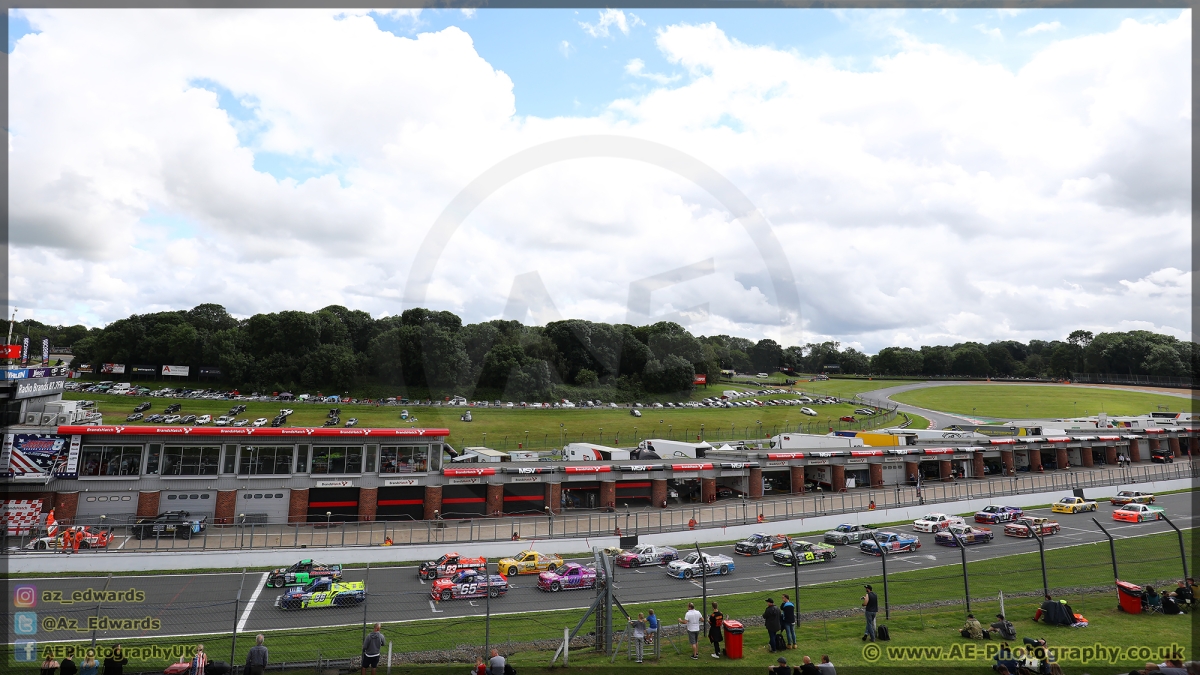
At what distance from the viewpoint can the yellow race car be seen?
28609mm

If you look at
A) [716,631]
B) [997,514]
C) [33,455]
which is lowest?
[997,514]

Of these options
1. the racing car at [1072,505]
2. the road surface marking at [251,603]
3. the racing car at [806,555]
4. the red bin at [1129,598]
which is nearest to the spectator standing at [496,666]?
the road surface marking at [251,603]

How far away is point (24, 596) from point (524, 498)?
83.5ft

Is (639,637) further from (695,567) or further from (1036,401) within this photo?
(1036,401)

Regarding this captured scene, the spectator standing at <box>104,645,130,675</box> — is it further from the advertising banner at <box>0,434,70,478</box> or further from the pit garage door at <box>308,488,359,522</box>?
the advertising banner at <box>0,434,70,478</box>

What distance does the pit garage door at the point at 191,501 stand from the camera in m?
34.2

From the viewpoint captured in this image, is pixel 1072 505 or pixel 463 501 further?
pixel 1072 505

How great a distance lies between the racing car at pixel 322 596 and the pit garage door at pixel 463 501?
16442 millimetres

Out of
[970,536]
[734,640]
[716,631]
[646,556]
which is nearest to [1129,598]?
[734,640]

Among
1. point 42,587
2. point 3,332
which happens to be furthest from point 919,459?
point 3,332

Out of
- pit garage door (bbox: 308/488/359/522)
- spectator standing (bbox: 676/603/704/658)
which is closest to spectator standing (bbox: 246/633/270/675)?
spectator standing (bbox: 676/603/704/658)

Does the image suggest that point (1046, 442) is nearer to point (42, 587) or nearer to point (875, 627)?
point (875, 627)

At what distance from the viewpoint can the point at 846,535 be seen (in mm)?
34781

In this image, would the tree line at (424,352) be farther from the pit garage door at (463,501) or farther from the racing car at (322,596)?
the racing car at (322,596)
